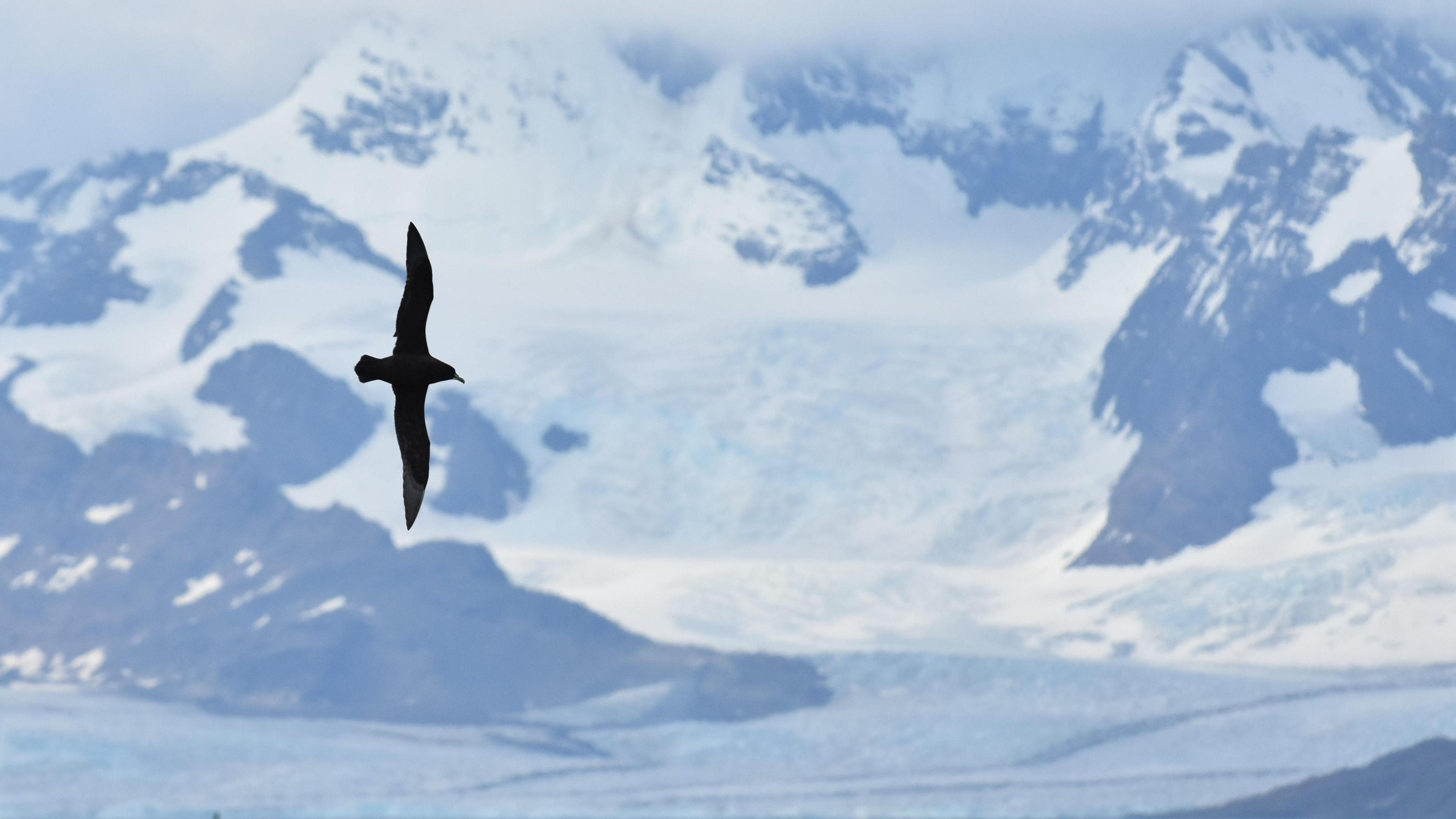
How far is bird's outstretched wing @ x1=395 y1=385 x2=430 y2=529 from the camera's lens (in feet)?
165

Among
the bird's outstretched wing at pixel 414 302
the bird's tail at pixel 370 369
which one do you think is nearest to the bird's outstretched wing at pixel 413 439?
the bird's tail at pixel 370 369

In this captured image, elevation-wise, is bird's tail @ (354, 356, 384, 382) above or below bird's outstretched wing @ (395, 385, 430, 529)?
above

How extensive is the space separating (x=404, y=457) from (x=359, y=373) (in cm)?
142

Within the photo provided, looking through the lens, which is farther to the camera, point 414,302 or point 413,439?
point 413,439

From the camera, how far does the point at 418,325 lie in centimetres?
5047

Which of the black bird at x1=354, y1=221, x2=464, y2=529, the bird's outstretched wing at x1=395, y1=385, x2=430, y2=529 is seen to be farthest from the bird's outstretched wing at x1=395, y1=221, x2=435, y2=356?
the bird's outstretched wing at x1=395, y1=385, x2=430, y2=529

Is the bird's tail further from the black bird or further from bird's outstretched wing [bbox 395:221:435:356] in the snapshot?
bird's outstretched wing [bbox 395:221:435:356]

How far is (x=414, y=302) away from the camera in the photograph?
165ft

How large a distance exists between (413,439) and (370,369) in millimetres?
1178

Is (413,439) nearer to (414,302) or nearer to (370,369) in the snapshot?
(370,369)

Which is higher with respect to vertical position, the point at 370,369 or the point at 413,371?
the point at 370,369

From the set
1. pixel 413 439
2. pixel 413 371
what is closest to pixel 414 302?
pixel 413 371

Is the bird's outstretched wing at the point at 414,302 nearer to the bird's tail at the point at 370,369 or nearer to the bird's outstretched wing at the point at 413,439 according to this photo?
the bird's tail at the point at 370,369

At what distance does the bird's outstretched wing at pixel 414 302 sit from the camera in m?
50.3
